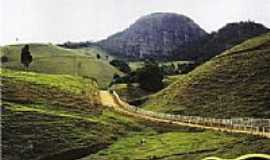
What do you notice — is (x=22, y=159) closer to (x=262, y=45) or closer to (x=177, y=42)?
(x=262, y=45)

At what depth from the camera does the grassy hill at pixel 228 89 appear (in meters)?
47.8

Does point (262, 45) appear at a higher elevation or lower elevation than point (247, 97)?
higher

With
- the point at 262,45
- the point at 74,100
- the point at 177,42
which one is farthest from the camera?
the point at 177,42

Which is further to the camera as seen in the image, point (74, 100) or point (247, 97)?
point (74, 100)

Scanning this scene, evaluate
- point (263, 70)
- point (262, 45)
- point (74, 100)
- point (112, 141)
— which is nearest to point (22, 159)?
point (112, 141)

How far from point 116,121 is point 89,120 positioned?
2.57 m

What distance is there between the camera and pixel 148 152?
3409 cm

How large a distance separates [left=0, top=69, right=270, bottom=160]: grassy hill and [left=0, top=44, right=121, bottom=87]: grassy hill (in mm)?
36990

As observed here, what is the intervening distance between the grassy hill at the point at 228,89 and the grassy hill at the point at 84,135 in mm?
6558

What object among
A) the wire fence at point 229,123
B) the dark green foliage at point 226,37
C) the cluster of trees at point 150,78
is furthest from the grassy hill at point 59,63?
the wire fence at point 229,123

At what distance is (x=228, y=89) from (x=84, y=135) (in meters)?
17.1

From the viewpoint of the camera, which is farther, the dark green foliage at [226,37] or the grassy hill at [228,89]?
the dark green foliage at [226,37]

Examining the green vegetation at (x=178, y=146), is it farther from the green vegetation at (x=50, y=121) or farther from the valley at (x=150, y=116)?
the green vegetation at (x=50, y=121)

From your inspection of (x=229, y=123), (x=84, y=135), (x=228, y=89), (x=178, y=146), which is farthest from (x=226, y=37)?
(x=178, y=146)
